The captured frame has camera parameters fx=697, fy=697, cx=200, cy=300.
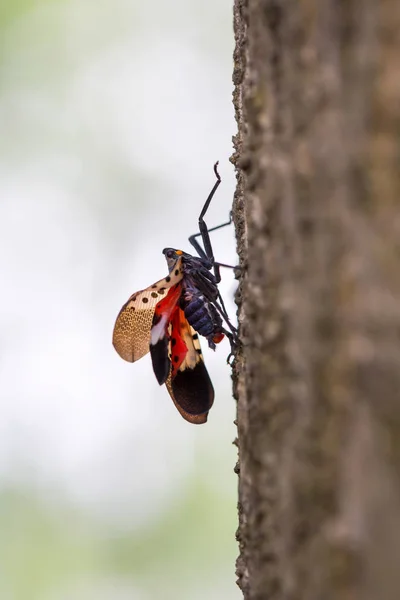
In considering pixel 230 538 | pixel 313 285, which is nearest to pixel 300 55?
pixel 313 285

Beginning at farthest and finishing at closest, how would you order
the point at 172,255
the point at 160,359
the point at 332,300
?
the point at 172,255 → the point at 160,359 → the point at 332,300

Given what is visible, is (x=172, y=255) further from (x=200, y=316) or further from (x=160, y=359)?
(x=160, y=359)

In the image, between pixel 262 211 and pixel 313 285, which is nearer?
pixel 313 285

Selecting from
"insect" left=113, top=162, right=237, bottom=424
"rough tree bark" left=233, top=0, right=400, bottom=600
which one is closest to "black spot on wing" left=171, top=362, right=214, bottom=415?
"insect" left=113, top=162, right=237, bottom=424

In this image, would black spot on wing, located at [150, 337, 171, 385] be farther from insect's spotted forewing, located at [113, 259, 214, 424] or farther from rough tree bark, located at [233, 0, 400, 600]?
rough tree bark, located at [233, 0, 400, 600]

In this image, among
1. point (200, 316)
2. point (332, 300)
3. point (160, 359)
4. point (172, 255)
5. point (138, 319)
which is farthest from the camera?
point (172, 255)

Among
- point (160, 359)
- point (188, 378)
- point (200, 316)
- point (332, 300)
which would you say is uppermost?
point (200, 316)

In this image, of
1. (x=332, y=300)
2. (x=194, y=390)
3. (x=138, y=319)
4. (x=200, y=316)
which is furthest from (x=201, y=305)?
(x=332, y=300)

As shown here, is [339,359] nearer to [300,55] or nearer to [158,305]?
[300,55]
